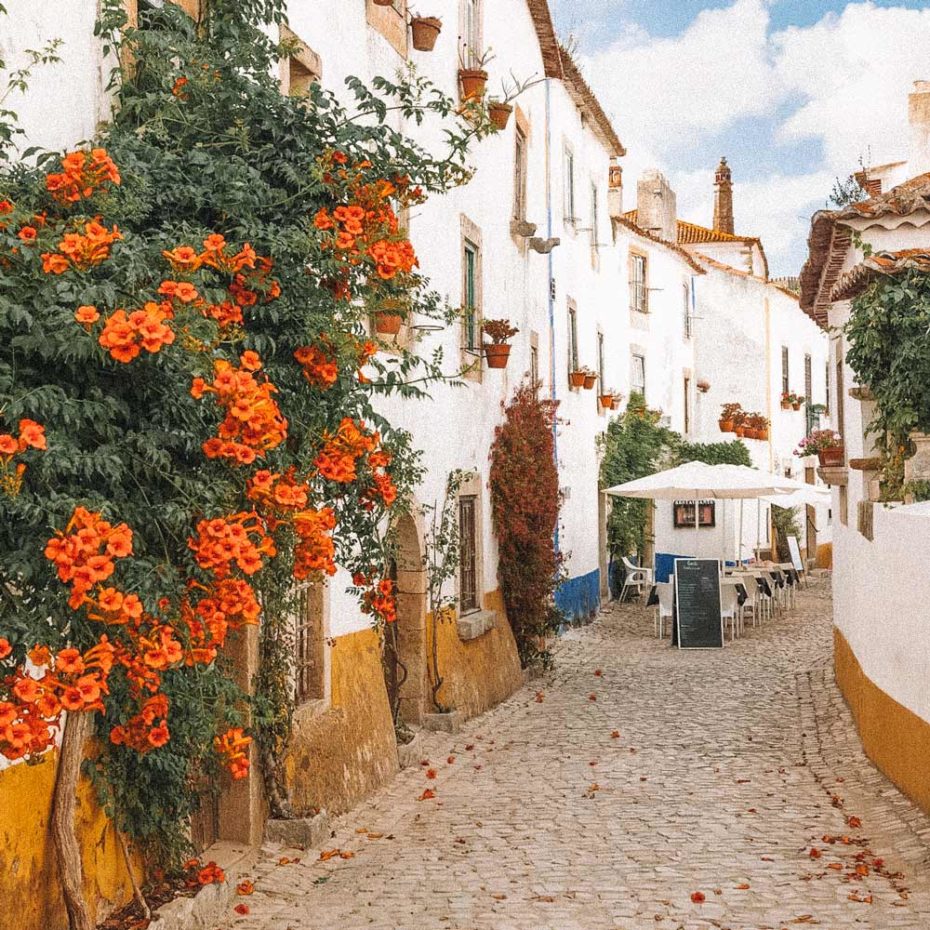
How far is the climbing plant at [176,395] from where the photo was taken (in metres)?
4.57

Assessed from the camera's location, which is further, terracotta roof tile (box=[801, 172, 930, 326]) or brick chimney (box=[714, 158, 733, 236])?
brick chimney (box=[714, 158, 733, 236])

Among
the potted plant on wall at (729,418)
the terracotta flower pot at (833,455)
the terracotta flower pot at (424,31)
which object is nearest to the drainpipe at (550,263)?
the terracotta flower pot at (833,455)

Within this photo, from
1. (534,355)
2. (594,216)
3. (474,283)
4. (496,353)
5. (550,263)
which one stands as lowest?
(496,353)

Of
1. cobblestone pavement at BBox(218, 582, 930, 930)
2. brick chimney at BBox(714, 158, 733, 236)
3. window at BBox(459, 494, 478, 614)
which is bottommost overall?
cobblestone pavement at BBox(218, 582, 930, 930)

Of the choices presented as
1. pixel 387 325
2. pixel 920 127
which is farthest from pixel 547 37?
pixel 387 325

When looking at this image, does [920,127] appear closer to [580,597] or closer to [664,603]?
[664,603]

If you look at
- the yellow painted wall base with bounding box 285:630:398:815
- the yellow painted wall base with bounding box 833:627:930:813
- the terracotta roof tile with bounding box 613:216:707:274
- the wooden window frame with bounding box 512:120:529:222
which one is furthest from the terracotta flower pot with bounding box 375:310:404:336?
the terracotta roof tile with bounding box 613:216:707:274

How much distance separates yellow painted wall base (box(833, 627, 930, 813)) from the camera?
8.52 meters

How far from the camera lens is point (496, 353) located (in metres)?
15.2

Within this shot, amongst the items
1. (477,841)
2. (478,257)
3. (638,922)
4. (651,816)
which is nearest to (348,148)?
(638,922)

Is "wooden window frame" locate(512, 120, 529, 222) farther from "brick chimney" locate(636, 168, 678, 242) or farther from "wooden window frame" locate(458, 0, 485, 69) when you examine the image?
"brick chimney" locate(636, 168, 678, 242)

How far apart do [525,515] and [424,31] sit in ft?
18.6

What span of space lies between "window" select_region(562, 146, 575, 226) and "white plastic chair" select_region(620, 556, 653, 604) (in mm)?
6575

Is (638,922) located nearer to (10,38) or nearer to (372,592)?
(372,592)
